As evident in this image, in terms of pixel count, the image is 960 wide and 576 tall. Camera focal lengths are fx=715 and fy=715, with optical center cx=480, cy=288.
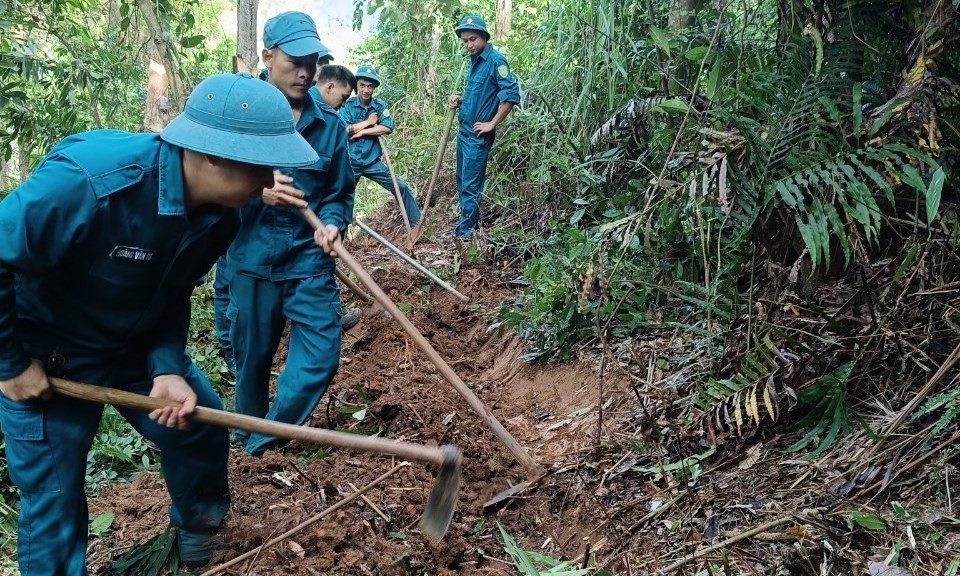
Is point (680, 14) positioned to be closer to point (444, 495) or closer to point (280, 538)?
point (444, 495)

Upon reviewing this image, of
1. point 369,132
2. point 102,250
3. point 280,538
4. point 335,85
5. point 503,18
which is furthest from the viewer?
point 503,18

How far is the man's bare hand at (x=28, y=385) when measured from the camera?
2.21 metres

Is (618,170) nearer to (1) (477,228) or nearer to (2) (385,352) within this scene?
(2) (385,352)

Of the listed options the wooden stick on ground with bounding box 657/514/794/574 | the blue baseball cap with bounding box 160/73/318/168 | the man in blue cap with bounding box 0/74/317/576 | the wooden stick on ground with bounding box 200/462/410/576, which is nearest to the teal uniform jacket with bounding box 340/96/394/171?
the wooden stick on ground with bounding box 200/462/410/576

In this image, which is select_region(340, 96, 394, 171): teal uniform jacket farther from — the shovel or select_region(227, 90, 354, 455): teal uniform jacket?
the shovel

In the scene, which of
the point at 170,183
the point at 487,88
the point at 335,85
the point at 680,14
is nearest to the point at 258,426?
the point at 170,183

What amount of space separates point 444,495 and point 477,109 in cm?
610

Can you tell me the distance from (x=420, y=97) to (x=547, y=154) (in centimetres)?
482

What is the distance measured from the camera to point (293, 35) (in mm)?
3703

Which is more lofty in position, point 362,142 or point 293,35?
point 293,35

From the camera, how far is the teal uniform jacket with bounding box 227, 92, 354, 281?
12.3 ft

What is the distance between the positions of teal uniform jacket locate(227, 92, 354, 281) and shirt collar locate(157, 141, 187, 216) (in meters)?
1.46

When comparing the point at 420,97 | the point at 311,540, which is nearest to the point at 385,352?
the point at 311,540

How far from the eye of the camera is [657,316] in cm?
429
